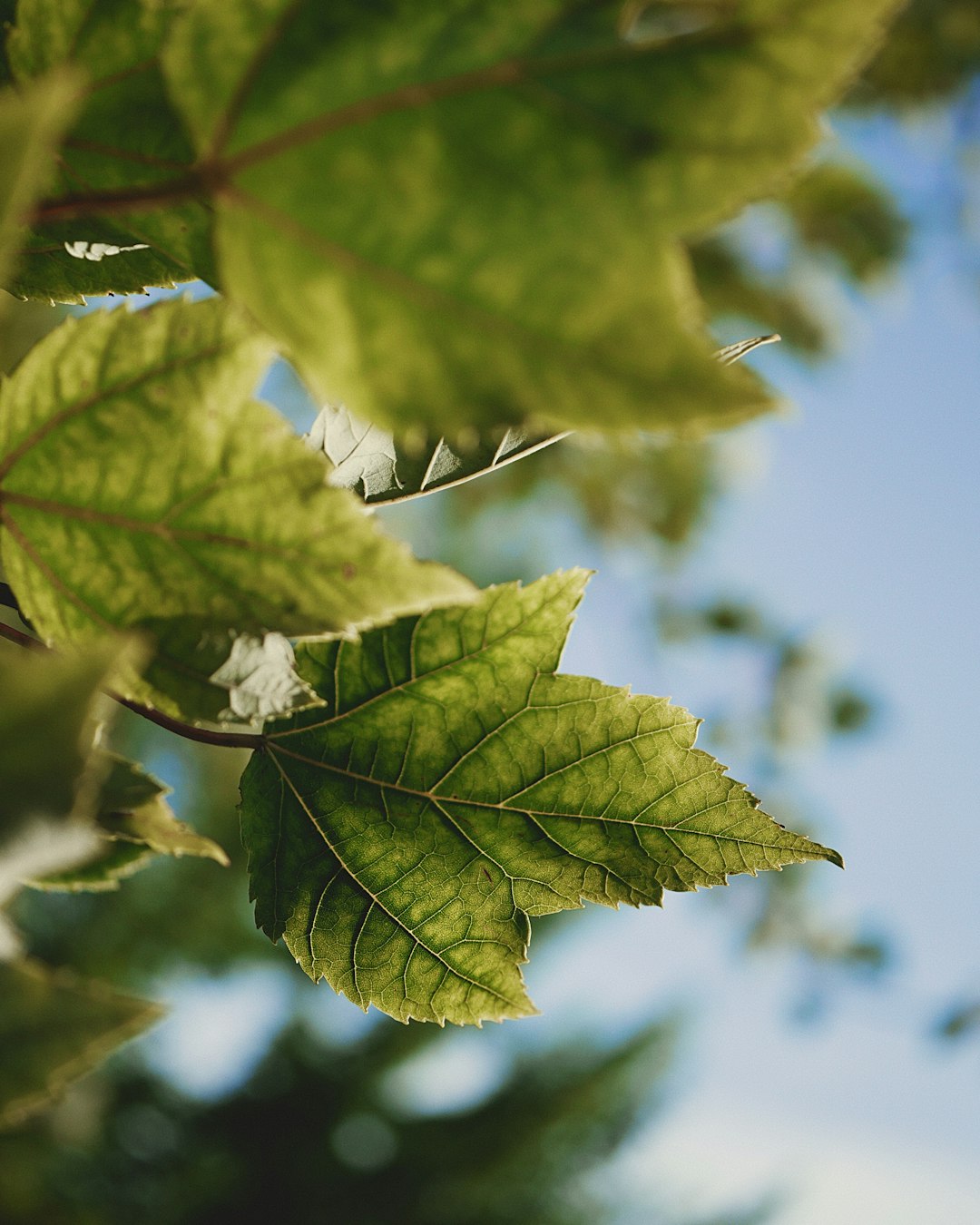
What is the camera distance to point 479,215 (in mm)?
251

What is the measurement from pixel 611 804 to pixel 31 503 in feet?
0.92

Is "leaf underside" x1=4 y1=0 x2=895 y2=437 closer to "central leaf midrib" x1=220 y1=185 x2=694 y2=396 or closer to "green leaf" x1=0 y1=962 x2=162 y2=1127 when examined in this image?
"central leaf midrib" x1=220 y1=185 x2=694 y2=396

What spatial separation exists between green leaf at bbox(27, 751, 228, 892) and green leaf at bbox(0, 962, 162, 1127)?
55 millimetres

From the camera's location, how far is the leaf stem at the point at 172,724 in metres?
0.38

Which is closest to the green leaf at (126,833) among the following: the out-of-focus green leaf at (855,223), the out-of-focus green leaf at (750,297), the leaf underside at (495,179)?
the leaf underside at (495,179)

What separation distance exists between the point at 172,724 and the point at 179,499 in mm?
128

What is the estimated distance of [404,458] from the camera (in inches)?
19.0

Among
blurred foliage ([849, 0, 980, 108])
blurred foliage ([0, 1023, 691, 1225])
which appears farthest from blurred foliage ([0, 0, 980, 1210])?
blurred foliage ([849, 0, 980, 108])

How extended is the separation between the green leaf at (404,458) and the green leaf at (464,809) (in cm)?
7

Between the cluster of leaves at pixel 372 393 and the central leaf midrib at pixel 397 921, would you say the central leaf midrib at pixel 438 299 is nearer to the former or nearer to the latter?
the cluster of leaves at pixel 372 393

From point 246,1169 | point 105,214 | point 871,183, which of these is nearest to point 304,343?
point 105,214

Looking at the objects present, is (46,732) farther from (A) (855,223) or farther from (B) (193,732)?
(A) (855,223)

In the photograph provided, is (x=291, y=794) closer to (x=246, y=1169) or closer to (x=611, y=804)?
(x=611, y=804)

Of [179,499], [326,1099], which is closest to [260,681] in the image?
[179,499]
